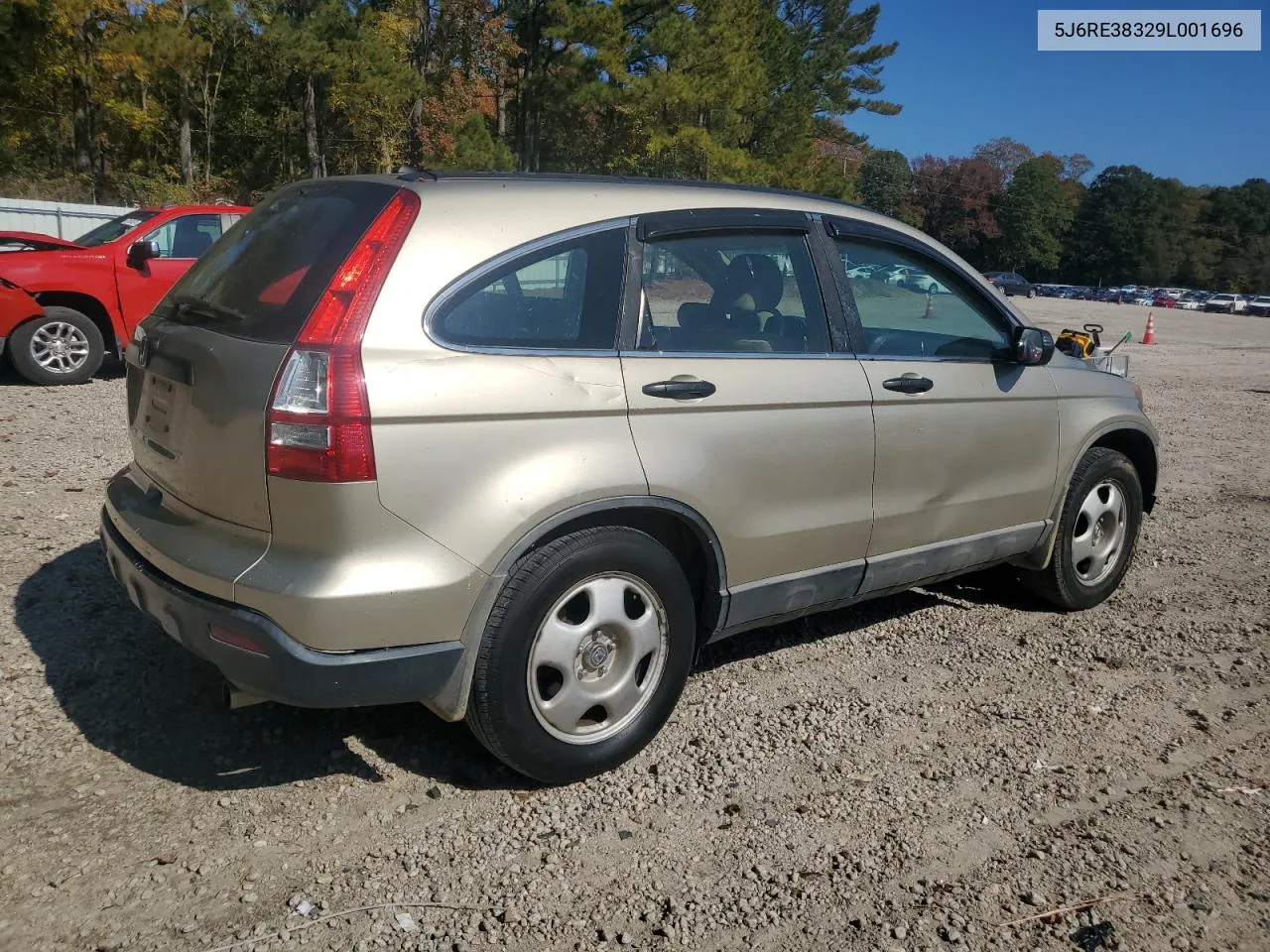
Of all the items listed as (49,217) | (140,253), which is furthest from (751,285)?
(49,217)

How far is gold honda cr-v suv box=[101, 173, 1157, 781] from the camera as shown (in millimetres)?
2740

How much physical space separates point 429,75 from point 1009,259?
80.5 m

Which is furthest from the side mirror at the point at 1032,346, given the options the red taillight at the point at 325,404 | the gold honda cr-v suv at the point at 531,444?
the red taillight at the point at 325,404

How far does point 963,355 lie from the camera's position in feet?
14.0

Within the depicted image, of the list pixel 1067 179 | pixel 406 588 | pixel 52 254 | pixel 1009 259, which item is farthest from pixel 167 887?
pixel 1067 179

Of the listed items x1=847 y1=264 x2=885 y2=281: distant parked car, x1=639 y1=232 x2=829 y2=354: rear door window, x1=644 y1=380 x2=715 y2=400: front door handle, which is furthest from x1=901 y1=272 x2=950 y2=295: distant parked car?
x1=644 y1=380 x2=715 y2=400: front door handle

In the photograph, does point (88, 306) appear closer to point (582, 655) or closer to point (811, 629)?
point (811, 629)

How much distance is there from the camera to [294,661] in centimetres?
271

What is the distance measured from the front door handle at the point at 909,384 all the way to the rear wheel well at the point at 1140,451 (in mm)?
1390

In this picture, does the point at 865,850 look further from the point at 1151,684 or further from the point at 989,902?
the point at 1151,684

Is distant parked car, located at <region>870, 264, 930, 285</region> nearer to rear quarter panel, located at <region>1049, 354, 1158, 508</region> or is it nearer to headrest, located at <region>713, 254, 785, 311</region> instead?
headrest, located at <region>713, 254, 785, 311</region>

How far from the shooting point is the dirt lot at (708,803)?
2.68 meters

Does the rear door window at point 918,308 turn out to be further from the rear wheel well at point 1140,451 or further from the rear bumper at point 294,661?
the rear bumper at point 294,661

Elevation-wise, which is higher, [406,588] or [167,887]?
[406,588]
